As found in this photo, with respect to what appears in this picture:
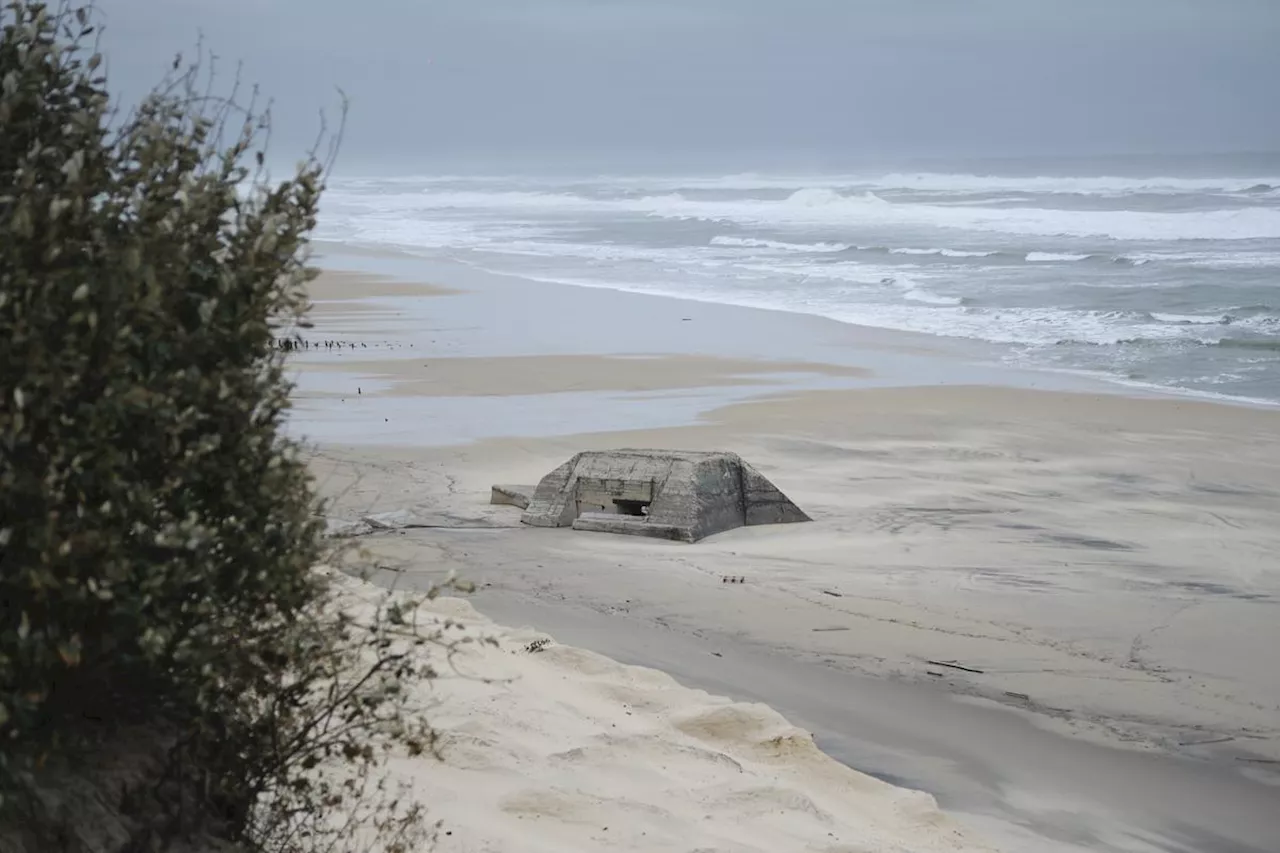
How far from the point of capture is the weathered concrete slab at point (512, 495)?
410 inches

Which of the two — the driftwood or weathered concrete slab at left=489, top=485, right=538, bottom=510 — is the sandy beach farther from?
weathered concrete slab at left=489, top=485, right=538, bottom=510

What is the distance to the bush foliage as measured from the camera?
2717 mm

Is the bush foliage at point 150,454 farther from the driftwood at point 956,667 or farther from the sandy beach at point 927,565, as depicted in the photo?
the driftwood at point 956,667

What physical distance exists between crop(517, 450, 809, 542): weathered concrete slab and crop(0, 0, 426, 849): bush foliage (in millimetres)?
6205

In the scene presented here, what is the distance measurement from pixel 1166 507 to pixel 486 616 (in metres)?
6.40

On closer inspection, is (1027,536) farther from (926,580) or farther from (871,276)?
(871,276)

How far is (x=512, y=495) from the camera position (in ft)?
34.4

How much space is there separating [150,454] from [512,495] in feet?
24.9

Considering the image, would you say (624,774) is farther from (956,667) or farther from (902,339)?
(902,339)

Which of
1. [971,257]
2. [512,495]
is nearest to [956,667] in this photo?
[512,495]

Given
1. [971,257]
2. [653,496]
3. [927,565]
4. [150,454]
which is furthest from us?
[971,257]

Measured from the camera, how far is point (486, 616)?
299 inches

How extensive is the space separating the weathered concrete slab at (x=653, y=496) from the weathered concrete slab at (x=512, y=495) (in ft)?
0.87

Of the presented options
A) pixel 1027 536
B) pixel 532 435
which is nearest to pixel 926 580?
pixel 1027 536
